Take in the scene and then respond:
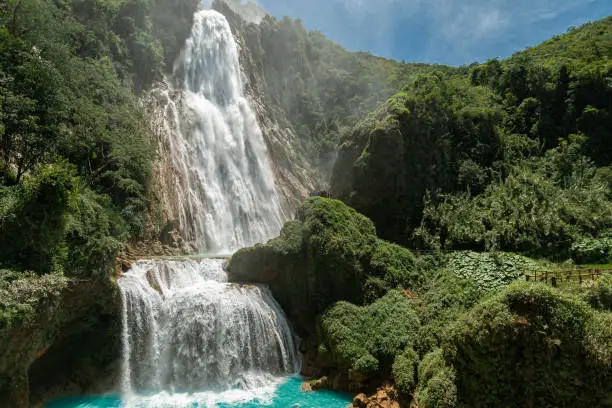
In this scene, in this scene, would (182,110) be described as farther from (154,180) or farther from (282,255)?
(282,255)

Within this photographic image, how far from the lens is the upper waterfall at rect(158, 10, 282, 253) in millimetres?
32656

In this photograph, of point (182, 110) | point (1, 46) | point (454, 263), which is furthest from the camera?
point (182, 110)

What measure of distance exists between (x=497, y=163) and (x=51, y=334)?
1190 inches

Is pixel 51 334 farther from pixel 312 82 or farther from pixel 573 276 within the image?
pixel 312 82

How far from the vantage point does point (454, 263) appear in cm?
2188

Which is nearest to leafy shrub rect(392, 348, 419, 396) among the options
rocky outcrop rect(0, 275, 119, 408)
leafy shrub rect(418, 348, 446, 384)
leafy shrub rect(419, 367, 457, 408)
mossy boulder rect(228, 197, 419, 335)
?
leafy shrub rect(418, 348, 446, 384)

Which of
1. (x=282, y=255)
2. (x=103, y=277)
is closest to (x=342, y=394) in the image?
(x=282, y=255)

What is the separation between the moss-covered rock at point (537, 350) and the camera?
1036 cm

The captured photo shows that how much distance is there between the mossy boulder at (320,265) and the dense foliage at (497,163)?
4923mm

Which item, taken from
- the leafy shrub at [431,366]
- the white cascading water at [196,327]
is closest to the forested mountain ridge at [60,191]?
the white cascading water at [196,327]

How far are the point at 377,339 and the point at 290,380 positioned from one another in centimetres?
467

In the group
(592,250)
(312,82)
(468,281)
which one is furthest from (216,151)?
(592,250)

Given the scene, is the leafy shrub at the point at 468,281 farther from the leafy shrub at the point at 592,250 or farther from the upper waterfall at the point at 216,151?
the upper waterfall at the point at 216,151

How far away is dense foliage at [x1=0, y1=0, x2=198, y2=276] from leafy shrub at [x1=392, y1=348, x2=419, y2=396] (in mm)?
13219
